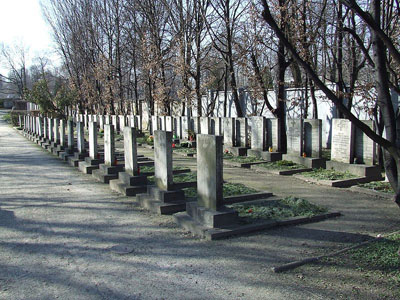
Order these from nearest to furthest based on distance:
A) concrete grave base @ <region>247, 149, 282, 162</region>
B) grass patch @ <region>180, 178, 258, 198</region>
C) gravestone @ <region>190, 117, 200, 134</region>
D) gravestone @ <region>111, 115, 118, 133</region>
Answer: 1. grass patch @ <region>180, 178, 258, 198</region>
2. concrete grave base @ <region>247, 149, 282, 162</region>
3. gravestone @ <region>190, 117, 200, 134</region>
4. gravestone @ <region>111, 115, 118, 133</region>

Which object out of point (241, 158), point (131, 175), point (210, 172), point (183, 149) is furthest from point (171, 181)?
point (183, 149)

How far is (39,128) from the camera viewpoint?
22.0 meters

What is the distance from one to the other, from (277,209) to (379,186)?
298 cm

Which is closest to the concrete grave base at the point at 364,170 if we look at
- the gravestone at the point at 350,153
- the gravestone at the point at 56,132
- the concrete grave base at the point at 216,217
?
the gravestone at the point at 350,153

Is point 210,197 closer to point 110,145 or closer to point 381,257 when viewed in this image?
point 381,257

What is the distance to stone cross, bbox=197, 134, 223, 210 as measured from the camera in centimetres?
515

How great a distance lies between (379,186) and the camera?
7.69 m

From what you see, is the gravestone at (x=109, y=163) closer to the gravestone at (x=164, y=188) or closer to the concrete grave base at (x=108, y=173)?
the concrete grave base at (x=108, y=173)

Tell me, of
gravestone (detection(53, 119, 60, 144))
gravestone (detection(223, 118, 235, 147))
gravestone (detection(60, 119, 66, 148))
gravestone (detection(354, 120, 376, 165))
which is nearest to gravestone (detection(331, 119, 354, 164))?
gravestone (detection(354, 120, 376, 165))

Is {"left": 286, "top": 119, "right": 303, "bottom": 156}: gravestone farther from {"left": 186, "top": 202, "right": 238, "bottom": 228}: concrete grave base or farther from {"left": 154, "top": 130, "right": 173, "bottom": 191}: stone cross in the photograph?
{"left": 186, "top": 202, "right": 238, "bottom": 228}: concrete grave base

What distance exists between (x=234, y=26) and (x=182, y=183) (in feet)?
33.3

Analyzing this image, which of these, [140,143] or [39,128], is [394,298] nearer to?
[140,143]

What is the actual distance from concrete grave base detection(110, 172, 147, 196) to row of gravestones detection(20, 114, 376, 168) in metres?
4.85

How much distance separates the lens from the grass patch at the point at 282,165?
10352 millimetres
